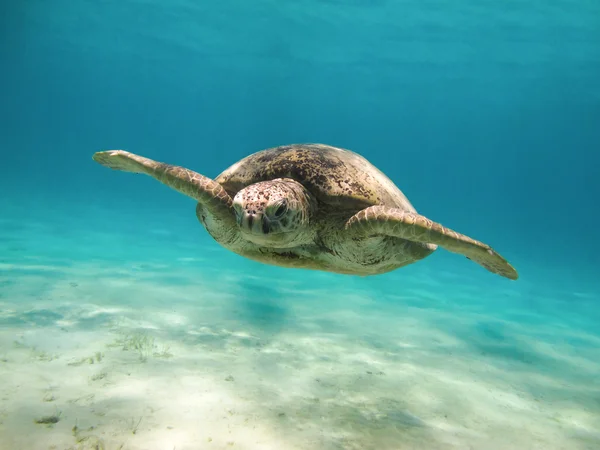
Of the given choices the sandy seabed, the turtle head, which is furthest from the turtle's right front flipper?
the sandy seabed

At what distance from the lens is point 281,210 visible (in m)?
3.58

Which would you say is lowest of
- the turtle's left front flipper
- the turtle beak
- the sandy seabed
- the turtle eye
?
the sandy seabed

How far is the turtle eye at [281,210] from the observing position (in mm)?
3543

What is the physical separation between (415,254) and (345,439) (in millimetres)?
2344

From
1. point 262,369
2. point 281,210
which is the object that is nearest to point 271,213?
point 281,210

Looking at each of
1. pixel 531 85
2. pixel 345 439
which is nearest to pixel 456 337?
pixel 345 439

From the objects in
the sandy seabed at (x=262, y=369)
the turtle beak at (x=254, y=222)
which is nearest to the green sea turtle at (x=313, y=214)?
the turtle beak at (x=254, y=222)

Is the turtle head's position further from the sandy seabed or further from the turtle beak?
the sandy seabed

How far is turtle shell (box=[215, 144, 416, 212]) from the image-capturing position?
4.45 metres

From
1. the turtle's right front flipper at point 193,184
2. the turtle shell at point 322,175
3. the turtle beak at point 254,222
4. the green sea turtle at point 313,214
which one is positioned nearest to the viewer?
the turtle beak at point 254,222

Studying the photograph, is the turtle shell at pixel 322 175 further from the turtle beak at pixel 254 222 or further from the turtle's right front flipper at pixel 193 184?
the turtle beak at pixel 254 222

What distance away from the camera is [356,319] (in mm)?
10008

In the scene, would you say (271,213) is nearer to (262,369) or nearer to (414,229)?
(414,229)

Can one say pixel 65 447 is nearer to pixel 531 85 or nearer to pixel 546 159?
pixel 531 85
